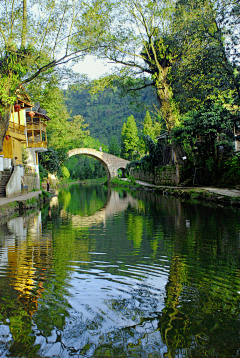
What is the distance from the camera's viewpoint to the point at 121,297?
11.4 feet

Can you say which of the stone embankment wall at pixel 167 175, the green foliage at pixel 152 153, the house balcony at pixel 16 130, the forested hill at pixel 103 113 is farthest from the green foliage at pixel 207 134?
the forested hill at pixel 103 113

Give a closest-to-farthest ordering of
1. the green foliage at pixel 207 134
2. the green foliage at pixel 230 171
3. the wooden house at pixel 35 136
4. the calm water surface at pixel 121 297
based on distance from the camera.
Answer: the calm water surface at pixel 121 297
the green foliage at pixel 230 171
the green foliage at pixel 207 134
the wooden house at pixel 35 136

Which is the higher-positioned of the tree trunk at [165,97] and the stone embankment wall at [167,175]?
the tree trunk at [165,97]

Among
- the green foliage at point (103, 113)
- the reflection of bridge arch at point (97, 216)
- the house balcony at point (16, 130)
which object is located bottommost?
the reflection of bridge arch at point (97, 216)

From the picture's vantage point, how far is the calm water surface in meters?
2.53

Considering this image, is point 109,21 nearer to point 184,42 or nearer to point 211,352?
point 184,42

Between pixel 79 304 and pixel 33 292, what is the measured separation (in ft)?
2.22

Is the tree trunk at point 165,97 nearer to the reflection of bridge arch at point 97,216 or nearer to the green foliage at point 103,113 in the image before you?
the reflection of bridge arch at point 97,216

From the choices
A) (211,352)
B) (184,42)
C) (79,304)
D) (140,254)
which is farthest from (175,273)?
(184,42)

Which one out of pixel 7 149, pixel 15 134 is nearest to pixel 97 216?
pixel 7 149

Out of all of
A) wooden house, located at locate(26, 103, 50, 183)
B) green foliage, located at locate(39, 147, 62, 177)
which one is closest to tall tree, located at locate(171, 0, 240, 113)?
wooden house, located at locate(26, 103, 50, 183)

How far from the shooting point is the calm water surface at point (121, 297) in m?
2.53

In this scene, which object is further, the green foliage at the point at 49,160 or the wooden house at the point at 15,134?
the green foliage at the point at 49,160

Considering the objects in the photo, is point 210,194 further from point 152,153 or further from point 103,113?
point 103,113
